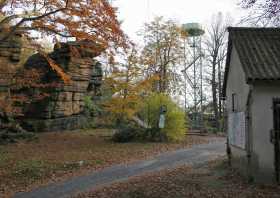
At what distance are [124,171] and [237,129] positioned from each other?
16.2ft

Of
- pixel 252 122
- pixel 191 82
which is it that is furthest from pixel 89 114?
pixel 252 122

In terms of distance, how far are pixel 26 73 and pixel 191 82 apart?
77.6 feet

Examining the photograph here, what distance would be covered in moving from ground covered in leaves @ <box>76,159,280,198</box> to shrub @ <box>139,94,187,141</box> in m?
11.1

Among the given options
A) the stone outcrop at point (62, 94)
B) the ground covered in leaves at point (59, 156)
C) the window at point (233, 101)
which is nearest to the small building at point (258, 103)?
the window at point (233, 101)

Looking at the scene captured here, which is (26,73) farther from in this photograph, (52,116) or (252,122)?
(252,122)

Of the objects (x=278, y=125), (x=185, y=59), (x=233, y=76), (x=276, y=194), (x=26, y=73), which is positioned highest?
(x=185, y=59)

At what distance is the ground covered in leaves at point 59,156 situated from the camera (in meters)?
13.9

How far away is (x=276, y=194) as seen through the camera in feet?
32.9

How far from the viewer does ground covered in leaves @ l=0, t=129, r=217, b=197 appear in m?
13.9

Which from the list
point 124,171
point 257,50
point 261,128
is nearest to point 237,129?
point 261,128

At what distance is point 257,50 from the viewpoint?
12469mm

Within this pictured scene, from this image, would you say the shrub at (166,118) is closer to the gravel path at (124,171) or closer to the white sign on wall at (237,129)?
the gravel path at (124,171)

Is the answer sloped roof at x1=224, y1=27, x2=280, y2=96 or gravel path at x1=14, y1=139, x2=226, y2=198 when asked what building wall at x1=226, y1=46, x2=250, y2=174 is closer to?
sloped roof at x1=224, y1=27, x2=280, y2=96

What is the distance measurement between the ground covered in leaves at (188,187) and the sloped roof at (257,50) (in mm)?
3370
